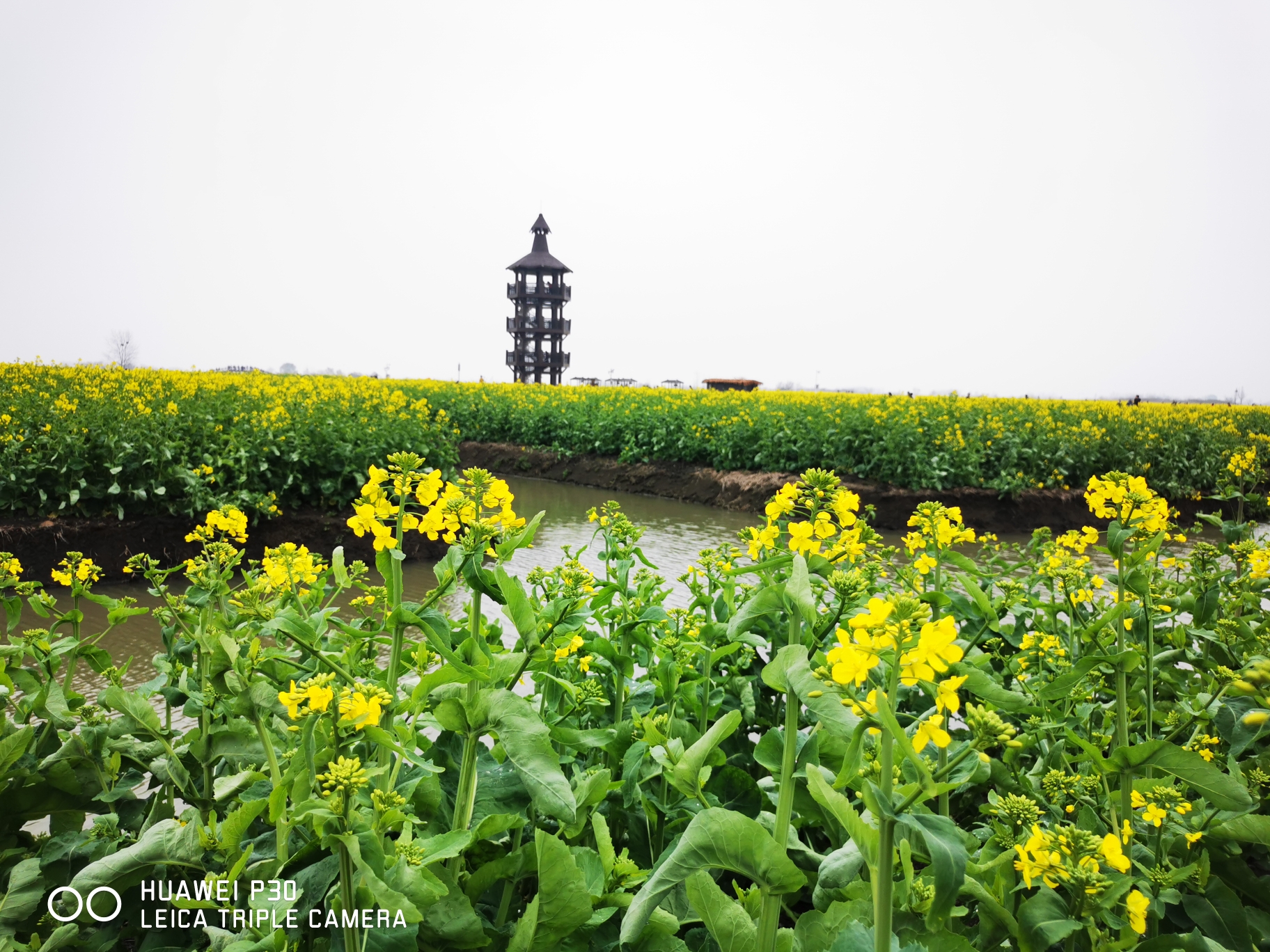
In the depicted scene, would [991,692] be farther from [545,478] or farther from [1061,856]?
[545,478]

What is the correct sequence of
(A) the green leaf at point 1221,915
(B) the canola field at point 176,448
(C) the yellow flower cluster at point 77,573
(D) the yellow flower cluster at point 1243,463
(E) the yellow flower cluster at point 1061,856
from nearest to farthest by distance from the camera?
1. (E) the yellow flower cluster at point 1061,856
2. (A) the green leaf at point 1221,915
3. (C) the yellow flower cluster at point 77,573
4. (D) the yellow flower cluster at point 1243,463
5. (B) the canola field at point 176,448

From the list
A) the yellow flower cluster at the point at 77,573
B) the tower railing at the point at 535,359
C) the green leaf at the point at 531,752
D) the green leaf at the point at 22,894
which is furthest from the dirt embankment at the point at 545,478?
the tower railing at the point at 535,359

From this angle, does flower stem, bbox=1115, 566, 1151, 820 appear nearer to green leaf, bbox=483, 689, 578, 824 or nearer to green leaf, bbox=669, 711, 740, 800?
green leaf, bbox=669, 711, 740, 800

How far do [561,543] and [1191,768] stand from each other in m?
6.77

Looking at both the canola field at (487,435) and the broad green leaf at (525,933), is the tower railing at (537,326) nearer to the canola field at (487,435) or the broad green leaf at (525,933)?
the canola field at (487,435)

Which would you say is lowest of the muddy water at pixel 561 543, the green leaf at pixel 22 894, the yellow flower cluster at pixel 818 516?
the muddy water at pixel 561 543

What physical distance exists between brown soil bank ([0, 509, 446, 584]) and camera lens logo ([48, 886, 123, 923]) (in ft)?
14.8

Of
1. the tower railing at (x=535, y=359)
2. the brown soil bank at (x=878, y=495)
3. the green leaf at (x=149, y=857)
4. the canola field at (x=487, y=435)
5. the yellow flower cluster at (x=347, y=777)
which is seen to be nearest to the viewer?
the yellow flower cluster at (x=347, y=777)

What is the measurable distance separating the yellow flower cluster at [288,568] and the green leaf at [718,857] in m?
1.07

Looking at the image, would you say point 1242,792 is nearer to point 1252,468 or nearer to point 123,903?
point 123,903

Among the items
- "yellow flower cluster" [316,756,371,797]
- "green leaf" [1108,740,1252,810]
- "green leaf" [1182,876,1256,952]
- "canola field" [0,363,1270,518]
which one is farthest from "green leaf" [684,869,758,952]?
"canola field" [0,363,1270,518]

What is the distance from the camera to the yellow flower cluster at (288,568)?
1552mm

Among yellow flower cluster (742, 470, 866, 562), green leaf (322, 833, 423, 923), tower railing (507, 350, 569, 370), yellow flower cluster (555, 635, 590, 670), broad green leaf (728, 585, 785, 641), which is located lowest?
green leaf (322, 833, 423, 923)

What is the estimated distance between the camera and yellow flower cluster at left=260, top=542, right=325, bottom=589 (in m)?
1.55
